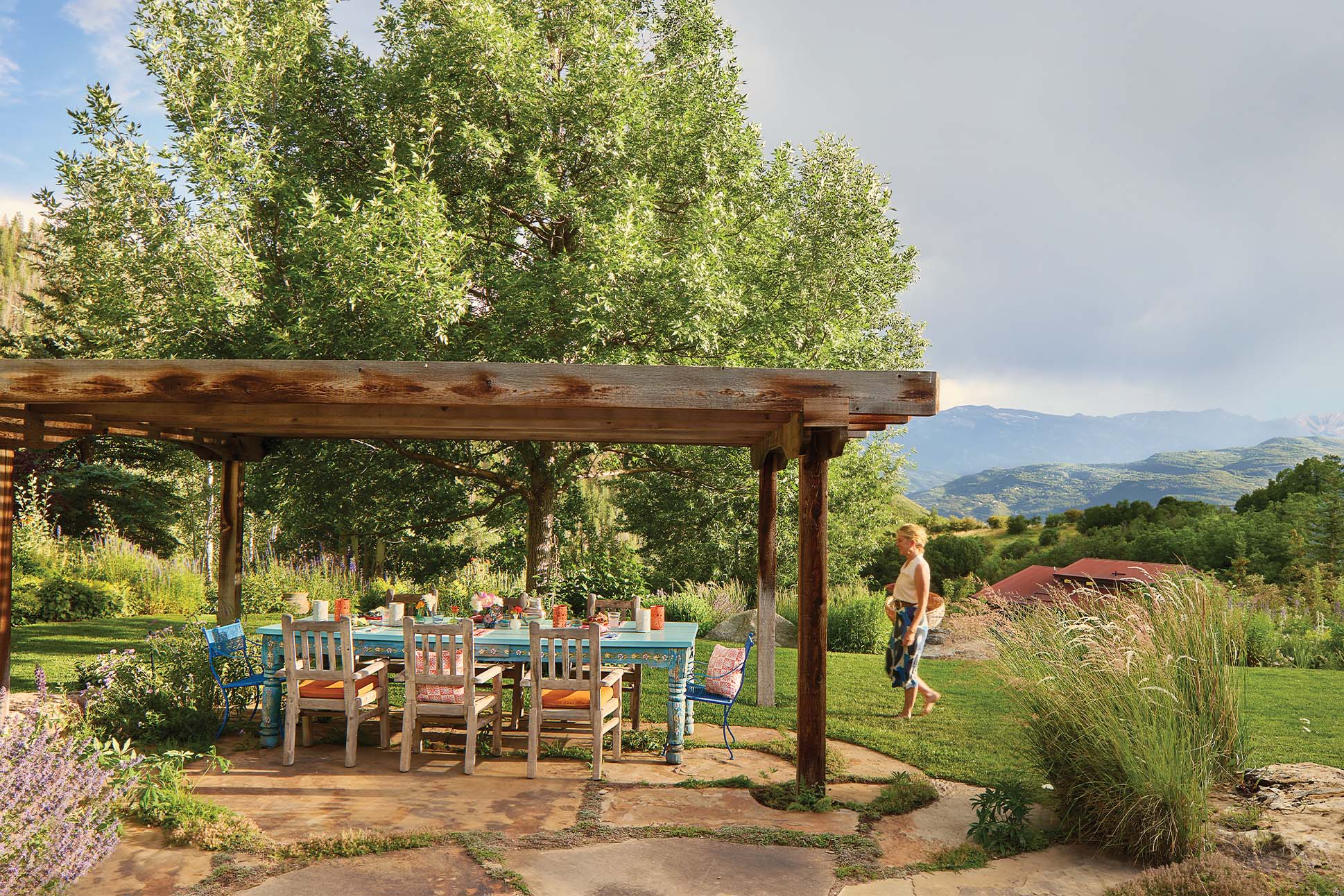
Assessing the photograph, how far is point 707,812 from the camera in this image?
515 cm

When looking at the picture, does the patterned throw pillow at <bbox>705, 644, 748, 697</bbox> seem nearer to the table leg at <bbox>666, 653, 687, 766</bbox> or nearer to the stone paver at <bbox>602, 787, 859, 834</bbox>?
the table leg at <bbox>666, 653, 687, 766</bbox>

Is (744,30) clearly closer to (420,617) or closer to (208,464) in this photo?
(420,617)

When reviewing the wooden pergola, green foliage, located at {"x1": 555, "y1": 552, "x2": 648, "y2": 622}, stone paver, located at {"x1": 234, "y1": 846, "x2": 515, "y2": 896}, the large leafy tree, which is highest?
the large leafy tree

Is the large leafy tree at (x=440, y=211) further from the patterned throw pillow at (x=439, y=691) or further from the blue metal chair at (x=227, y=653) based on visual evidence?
the patterned throw pillow at (x=439, y=691)

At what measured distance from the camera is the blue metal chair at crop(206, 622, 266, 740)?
6.50 m

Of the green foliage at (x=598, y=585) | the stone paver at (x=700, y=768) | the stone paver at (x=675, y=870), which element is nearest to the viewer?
the stone paver at (x=675, y=870)

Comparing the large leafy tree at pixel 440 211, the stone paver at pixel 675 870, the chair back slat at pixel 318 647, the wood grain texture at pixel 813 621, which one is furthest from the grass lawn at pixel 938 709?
the large leafy tree at pixel 440 211

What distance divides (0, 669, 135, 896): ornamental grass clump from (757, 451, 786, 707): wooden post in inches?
223

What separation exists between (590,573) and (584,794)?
6231mm

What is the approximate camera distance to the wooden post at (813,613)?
5.37 metres

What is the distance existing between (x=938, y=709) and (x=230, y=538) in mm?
7680

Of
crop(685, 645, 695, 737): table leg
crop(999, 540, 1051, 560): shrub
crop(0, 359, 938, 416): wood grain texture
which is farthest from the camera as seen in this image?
crop(999, 540, 1051, 560): shrub

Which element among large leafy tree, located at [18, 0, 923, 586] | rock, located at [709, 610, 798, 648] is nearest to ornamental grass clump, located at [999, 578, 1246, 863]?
large leafy tree, located at [18, 0, 923, 586]

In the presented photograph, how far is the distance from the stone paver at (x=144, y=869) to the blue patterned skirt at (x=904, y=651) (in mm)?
5233
